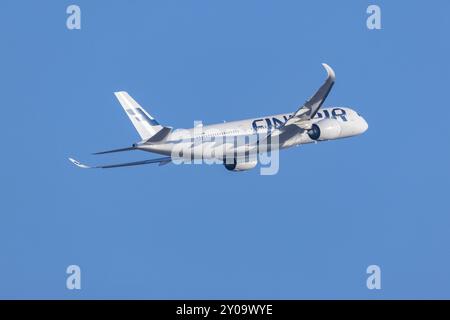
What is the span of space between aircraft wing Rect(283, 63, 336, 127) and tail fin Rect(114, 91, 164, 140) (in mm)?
8915

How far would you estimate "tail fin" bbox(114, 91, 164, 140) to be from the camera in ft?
255

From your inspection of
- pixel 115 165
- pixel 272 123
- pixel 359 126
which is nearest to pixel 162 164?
pixel 115 165

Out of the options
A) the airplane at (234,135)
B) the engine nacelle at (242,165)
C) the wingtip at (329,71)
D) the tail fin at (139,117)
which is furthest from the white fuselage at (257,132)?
the wingtip at (329,71)

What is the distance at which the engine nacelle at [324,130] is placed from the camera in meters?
80.7

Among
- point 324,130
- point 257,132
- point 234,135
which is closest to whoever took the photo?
point 234,135

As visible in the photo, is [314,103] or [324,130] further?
[324,130]

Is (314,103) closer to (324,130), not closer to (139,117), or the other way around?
(324,130)

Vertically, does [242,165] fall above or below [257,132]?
below

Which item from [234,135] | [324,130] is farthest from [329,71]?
[234,135]

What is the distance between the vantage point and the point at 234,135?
79688 millimetres

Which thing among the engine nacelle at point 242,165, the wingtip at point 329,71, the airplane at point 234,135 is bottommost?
the engine nacelle at point 242,165

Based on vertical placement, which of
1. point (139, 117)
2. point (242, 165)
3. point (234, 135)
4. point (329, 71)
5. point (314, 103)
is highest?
point (329, 71)

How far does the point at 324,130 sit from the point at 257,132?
185 inches

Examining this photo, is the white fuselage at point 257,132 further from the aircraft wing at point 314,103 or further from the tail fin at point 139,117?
the tail fin at point 139,117
